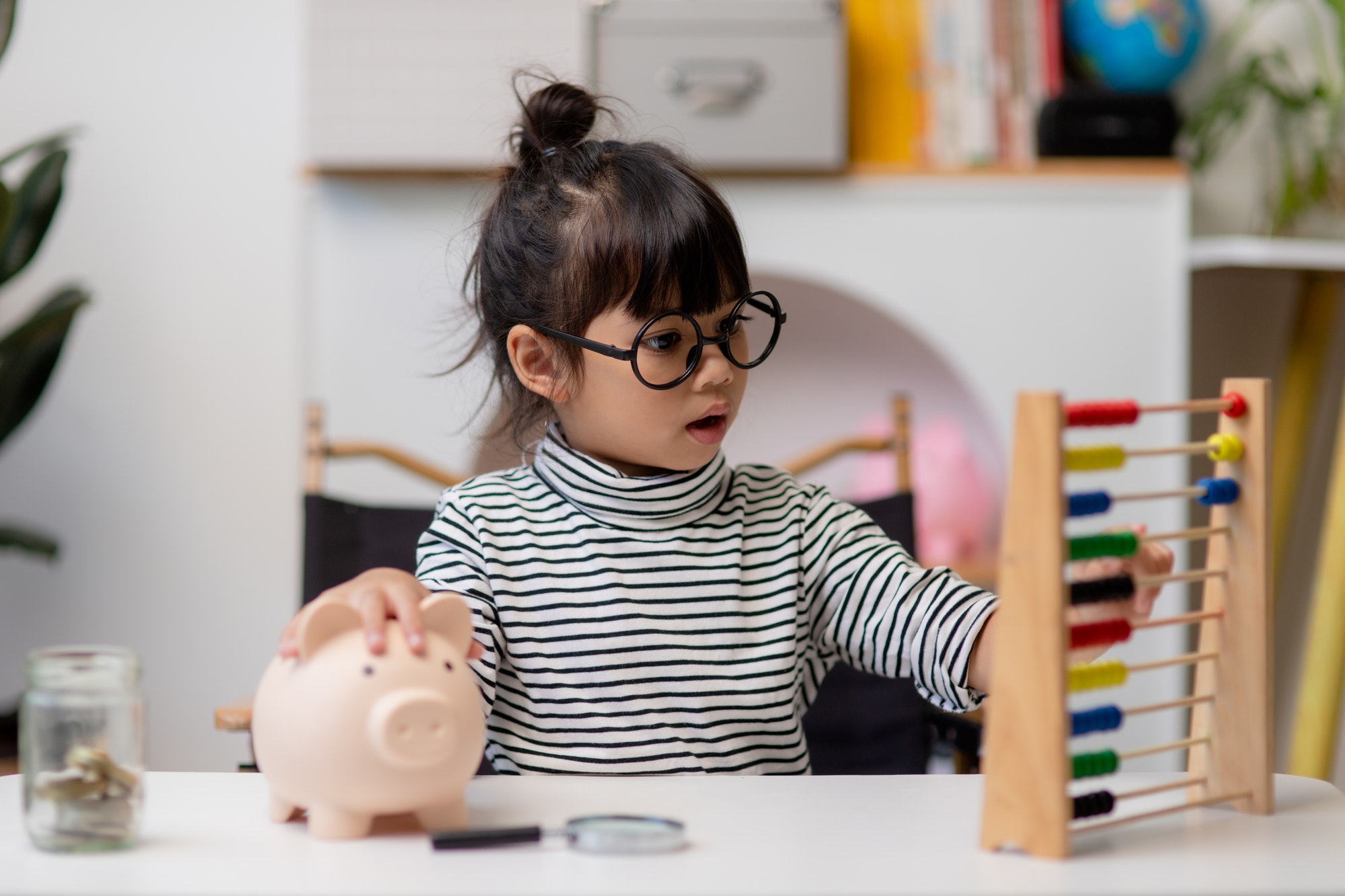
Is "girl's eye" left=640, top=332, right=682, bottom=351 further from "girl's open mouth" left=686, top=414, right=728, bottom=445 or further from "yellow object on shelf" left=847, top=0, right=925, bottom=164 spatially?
"yellow object on shelf" left=847, top=0, right=925, bottom=164

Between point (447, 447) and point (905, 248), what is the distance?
831 mm

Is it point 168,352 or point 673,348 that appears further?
point 168,352

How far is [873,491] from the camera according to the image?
2408 millimetres

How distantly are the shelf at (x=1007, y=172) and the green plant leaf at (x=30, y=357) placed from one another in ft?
1.48

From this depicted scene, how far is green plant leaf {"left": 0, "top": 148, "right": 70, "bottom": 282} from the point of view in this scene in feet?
6.33

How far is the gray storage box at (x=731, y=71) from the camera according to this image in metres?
2.05

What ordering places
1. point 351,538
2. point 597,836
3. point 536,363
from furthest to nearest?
point 351,538
point 536,363
point 597,836

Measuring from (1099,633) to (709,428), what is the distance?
1.35 feet

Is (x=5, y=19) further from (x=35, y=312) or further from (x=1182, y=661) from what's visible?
(x=1182, y=661)

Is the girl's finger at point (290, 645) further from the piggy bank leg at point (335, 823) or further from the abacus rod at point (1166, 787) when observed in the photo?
the abacus rod at point (1166, 787)

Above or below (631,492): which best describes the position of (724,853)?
below

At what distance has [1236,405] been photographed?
0.77 metres

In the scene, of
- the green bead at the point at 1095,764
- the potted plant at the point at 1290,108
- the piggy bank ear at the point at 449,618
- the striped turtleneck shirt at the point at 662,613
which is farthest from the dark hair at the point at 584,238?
the potted plant at the point at 1290,108

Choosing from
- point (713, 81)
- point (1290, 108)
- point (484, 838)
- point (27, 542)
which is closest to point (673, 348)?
point (484, 838)
